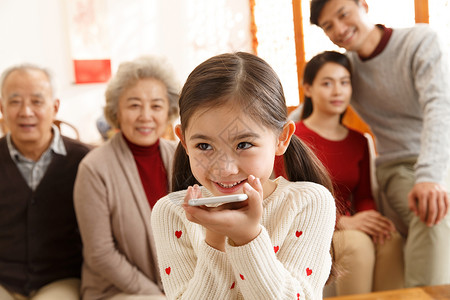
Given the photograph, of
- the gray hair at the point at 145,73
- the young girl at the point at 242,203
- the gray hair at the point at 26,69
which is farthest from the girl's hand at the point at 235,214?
the gray hair at the point at 26,69

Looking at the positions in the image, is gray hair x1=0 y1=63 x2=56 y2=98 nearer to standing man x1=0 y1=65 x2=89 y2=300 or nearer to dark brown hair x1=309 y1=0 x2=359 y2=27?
standing man x1=0 y1=65 x2=89 y2=300

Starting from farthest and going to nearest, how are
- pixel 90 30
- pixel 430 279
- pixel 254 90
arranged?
pixel 90 30 < pixel 430 279 < pixel 254 90

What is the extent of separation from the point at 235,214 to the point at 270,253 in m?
0.09

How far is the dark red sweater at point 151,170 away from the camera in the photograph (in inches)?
47.8

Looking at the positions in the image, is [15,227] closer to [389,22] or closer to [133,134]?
[133,134]

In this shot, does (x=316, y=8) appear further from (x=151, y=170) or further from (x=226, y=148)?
(x=226, y=148)

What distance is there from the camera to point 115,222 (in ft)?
3.97

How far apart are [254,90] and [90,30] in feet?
11.3

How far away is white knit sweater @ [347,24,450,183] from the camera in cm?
134

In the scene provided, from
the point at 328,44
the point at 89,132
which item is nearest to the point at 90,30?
the point at 89,132

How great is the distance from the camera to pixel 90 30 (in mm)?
3656

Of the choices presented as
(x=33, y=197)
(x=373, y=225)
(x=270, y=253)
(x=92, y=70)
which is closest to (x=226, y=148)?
(x=270, y=253)

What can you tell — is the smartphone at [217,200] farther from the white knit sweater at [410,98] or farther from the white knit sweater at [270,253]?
the white knit sweater at [410,98]

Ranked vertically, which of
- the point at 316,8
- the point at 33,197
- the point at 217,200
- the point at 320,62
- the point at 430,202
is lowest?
the point at 430,202
